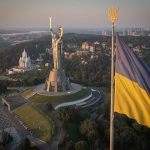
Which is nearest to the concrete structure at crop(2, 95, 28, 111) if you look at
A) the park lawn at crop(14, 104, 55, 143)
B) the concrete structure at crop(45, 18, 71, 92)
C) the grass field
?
the park lawn at crop(14, 104, 55, 143)

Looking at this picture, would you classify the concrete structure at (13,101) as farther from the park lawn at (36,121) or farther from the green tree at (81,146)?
the green tree at (81,146)

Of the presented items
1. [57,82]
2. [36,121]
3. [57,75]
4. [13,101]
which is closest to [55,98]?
[57,82]

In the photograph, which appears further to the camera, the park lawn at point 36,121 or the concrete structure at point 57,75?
the concrete structure at point 57,75

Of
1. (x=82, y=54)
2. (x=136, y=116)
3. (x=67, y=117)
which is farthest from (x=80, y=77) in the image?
(x=136, y=116)

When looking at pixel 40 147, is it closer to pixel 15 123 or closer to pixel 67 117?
pixel 67 117

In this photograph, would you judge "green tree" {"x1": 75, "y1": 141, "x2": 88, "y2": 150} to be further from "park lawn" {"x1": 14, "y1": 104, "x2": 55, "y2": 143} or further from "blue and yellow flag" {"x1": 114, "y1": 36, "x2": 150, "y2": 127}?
"blue and yellow flag" {"x1": 114, "y1": 36, "x2": 150, "y2": 127}

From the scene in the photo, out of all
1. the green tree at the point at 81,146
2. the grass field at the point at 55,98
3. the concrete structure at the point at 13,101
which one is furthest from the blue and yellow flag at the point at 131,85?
the concrete structure at the point at 13,101

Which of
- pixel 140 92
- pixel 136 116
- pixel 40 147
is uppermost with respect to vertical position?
pixel 140 92
